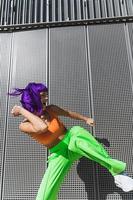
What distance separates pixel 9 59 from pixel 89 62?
41.9 inches

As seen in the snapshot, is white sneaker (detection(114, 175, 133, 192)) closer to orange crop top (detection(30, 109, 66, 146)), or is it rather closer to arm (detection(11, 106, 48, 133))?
orange crop top (detection(30, 109, 66, 146))

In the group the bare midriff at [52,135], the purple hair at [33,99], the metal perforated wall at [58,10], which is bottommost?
the bare midriff at [52,135]

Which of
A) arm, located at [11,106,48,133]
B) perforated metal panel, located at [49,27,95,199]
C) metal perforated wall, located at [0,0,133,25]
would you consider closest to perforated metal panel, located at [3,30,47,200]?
perforated metal panel, located at [49,27,95,199]

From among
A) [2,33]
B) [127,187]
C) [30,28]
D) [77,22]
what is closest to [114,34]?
[77,22]

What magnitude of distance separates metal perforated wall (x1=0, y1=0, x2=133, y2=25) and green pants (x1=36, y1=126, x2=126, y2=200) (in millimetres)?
2266

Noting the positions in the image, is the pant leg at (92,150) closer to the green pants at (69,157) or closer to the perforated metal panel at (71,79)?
the green pants at (69,157)

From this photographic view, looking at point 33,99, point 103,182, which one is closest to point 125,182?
point 103,182

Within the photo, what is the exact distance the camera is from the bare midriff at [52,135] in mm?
3568

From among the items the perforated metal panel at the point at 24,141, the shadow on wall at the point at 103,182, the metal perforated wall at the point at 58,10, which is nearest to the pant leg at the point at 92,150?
the shadow on wall at the point at 103,182

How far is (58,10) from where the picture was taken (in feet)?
18.0

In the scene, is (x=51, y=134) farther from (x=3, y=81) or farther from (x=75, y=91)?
(x=3, y=81)

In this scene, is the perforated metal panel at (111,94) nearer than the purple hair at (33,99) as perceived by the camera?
No

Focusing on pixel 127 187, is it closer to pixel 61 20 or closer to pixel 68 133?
pixel 68 133

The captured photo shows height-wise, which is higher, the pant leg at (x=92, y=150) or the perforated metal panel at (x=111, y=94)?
the perforated metal panel at (x=111, y=94)
